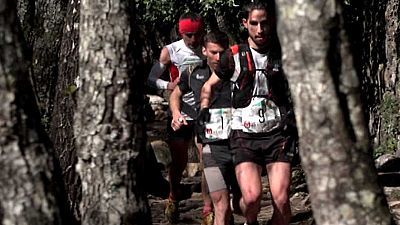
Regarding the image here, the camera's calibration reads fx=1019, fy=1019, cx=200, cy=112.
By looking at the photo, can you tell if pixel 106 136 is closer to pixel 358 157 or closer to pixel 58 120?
pixel 358 157

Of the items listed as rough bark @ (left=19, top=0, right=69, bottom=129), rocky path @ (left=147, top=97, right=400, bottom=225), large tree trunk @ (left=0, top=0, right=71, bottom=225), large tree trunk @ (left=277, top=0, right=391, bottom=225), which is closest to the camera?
large tree trunk @ (left=277, top=0, right=391, bottom=225)

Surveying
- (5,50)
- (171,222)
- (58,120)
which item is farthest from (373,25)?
(5,50)

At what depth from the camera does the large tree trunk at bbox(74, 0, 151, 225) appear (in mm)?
5531

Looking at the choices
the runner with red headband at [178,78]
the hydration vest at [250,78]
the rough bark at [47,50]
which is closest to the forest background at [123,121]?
the hydration vest at [250,78]

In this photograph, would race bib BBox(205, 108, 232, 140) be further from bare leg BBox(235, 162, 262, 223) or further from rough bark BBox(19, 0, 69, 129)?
rough bark BBox(19, 0, 69, 129)

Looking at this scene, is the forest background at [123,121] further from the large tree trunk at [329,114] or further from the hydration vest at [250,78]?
the hydration vest at [250,78]

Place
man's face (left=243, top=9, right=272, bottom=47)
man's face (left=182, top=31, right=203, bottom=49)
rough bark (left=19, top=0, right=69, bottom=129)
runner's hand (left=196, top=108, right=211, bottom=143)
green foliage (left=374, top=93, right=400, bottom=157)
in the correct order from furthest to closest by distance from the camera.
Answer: green foliage (left=374, top=93, right=400, bottom=157), rough bark (left=19, top=0, right=69, bottom=129), man's face (left=182, top=31, right=203, bottom=49), runner's hand (left=196, top=108, right=211, bottom=143), man's face (left=243, top=9, right=272, bottom=47)

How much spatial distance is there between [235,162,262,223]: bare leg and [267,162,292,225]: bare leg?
0.34ft

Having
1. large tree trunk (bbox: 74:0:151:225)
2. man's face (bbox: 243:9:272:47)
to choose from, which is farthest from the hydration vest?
large tree trunk (bbox: 74:0:151:225)

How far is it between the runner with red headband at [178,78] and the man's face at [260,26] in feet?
6.54

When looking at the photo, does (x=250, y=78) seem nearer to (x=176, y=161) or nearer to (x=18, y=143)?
(x=176, y=161)

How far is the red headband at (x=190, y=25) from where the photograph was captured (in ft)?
30.9

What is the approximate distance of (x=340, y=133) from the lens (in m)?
4.57

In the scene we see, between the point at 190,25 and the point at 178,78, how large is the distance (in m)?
0.51
